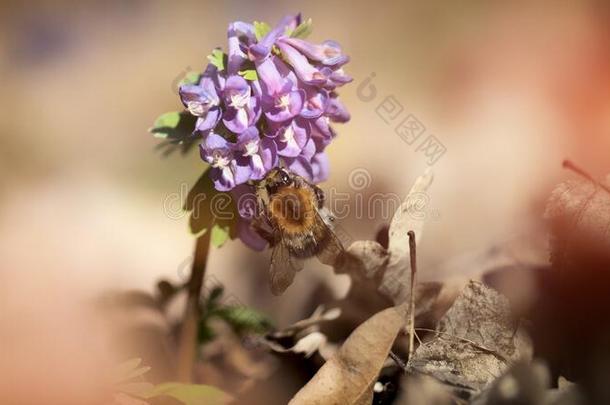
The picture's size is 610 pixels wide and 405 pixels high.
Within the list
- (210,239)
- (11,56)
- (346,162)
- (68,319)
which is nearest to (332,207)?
(346,162)

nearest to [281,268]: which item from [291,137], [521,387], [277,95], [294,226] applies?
[294,226]

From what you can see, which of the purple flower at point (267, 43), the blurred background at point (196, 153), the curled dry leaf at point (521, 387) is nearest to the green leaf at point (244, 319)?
the blurred background at point (196, 153)

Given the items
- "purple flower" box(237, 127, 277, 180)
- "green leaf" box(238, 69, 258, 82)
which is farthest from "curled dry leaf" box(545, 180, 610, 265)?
"green leaf" box(238, 69, 258, 82)

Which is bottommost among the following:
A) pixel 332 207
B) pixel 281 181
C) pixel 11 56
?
pixel 332 207

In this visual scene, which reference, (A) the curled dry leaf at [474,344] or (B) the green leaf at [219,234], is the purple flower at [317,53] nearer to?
(B) the green leaf at [219,234]

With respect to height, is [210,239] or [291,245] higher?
[210,239]

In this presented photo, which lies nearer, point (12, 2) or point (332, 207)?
point (332, 207)

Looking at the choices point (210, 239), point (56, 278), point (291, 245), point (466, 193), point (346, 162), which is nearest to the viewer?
point (291, 245)

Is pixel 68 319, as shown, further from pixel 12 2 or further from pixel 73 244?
pixel 12 2

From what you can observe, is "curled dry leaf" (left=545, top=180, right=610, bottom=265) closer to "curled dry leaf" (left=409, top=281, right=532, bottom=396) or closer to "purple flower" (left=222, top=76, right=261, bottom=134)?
"curled dry leaf" (left=409, top=281, right=532, bottom=396)
